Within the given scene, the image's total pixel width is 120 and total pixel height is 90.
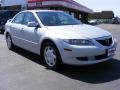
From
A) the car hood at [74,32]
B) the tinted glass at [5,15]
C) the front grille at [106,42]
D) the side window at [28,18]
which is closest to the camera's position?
the car hood at [74,32]

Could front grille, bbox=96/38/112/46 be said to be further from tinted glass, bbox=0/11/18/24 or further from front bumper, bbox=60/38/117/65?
tinted glass, bbox=0/11/18/24

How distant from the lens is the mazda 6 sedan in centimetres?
614

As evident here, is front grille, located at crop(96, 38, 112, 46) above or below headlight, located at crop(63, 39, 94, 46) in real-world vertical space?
below

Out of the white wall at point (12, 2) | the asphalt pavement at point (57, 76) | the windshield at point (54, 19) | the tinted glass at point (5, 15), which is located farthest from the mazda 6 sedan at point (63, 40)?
the white wall at point (12, 2)

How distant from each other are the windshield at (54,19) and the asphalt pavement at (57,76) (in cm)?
124

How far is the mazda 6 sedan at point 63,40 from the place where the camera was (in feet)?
20.1

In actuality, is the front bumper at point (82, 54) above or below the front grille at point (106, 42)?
below

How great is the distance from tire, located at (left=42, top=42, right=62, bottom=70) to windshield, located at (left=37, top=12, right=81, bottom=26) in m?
0.80

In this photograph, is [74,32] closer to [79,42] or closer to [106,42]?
[79,42]

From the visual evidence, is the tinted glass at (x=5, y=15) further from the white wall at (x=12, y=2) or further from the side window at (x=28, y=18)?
the white wall at (x=12, y=2)

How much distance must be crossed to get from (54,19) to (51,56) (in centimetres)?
146

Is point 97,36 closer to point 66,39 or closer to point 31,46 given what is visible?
point 66,39

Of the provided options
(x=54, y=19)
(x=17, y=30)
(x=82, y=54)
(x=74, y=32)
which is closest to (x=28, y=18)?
(x=17, y=30)

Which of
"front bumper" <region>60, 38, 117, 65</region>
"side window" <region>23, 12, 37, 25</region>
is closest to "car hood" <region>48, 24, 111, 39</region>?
"front bumper" <region>60, 38, 117, 65</region>
